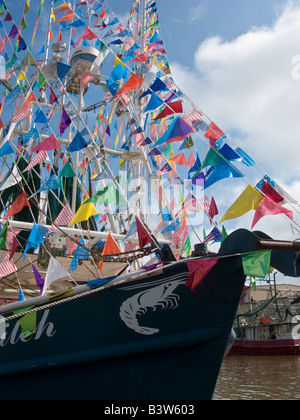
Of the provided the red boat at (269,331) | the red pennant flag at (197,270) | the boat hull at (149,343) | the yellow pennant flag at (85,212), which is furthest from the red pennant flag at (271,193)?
the red boat at (269,331)

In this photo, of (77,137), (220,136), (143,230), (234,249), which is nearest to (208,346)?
(234,249)

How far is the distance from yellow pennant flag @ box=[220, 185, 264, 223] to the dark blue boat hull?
2.41ft

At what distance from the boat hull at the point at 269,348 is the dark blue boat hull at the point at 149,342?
2499 centimetres

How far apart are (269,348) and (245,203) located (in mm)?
26014

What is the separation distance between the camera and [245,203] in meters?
6.25

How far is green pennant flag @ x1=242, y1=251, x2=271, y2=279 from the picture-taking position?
5207mm

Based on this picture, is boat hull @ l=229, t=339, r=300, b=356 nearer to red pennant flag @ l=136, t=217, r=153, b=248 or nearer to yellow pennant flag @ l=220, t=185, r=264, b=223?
red pennant flag @ l=136, t=217, r=153, b=248

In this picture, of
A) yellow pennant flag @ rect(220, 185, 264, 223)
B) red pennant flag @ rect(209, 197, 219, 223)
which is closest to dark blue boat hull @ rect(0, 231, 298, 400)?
yellow pennant flag @ rect(220, 185, 264, 223)

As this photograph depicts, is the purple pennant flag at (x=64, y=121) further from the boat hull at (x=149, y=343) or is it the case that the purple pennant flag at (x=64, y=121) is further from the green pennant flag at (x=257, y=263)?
the green pennant flag at (x=257, y=263)

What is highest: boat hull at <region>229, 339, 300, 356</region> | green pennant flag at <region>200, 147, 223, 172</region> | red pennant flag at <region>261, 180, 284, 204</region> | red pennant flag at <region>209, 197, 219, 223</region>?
green pennant flag at <region>200, 147, 223, 172</region>

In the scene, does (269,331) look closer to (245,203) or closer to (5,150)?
(5,150)

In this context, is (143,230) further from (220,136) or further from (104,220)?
(104,220)

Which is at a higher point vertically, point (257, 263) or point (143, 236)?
point (143, 236)

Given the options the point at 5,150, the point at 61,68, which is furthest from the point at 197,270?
the point at 61,68
